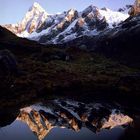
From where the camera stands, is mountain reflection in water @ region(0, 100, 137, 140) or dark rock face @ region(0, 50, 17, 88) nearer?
mountain reflection in water @ region(0, 100, 137, 140)

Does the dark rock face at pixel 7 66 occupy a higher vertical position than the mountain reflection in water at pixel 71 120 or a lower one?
higher

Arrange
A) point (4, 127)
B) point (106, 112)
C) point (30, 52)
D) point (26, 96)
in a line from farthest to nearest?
point (30, 52) < point (26, 96) < point (106, 112) < point (4, 127)

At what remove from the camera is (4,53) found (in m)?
64.8

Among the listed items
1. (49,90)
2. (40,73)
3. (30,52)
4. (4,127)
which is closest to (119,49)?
(30,52)

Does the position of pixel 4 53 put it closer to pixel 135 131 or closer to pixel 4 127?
pixel 4 127

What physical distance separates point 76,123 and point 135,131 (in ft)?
31.5

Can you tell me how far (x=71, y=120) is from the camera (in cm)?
3086

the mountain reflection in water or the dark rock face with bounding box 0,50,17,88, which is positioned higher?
the dark rock face with bounding box 0,50,17,88

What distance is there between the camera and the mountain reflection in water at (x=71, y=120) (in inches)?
952

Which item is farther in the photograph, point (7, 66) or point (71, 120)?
point (7, 66)

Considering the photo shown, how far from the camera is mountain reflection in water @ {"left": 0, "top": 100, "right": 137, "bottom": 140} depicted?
79.3ft

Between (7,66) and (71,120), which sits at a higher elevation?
(7,66)

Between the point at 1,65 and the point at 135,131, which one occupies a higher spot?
the point at 1,65

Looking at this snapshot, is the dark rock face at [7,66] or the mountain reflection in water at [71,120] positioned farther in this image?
the dark rock face at [7,66]
